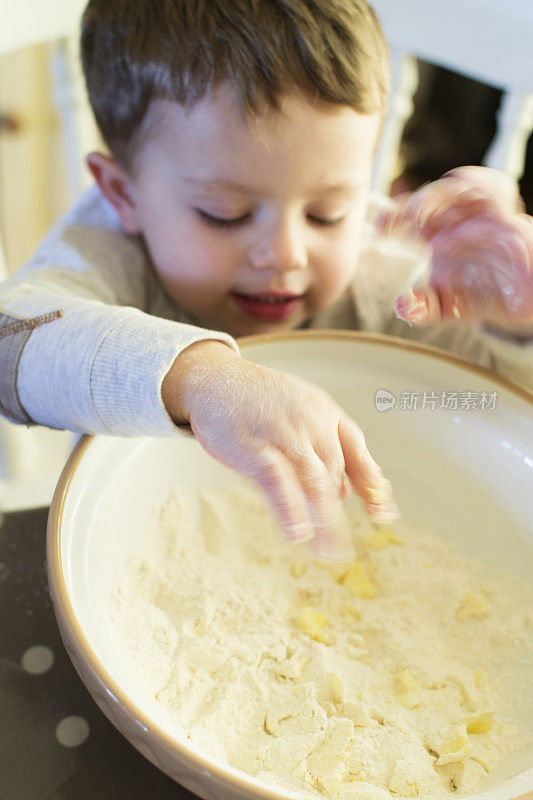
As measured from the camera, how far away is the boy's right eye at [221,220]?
60 cm

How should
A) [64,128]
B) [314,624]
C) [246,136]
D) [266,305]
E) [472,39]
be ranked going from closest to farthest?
[314,624]
[246,136]
[266,305]
[472,39]
[64,128]

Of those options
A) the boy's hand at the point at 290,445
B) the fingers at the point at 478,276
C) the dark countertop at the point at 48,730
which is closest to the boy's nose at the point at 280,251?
the fingers at the point at 478,276

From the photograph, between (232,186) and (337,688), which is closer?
(337,688)

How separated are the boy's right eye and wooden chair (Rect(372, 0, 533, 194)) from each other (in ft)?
1.16

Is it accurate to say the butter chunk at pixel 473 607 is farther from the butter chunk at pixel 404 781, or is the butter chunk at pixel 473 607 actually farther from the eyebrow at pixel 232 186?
the eyebrow at pixel 232 186

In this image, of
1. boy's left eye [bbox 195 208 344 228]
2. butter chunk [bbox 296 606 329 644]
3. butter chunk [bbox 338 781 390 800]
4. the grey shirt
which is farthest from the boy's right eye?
butter chunk [bbox 338 781 390 800]

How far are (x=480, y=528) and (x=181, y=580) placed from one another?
0.22 meters

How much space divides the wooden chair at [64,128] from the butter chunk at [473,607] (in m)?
0.35

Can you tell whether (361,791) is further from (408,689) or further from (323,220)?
(323,220)

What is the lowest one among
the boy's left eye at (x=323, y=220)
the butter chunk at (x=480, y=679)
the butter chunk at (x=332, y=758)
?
the butter chunk at (x=480, y=679)

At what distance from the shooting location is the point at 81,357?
467mm

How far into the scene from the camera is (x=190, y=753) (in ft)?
1.02

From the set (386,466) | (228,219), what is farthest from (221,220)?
(386,466)

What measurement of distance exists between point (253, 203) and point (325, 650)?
352 millimetres
